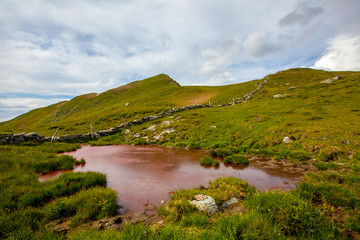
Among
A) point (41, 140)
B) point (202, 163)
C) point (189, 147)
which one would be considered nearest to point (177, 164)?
point (202, 163)

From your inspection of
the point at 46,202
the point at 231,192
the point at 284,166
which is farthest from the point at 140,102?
the point at 231,192

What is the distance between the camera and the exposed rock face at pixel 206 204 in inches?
241

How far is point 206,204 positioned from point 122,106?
69.5 m

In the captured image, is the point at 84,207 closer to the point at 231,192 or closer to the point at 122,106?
the point at 231,192

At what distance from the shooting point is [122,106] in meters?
69.5

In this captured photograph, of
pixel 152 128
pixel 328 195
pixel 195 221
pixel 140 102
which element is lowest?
pixel 328 195

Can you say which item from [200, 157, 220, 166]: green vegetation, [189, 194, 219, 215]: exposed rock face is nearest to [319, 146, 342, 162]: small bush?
[200, 157, 220, 166]: green vegetation

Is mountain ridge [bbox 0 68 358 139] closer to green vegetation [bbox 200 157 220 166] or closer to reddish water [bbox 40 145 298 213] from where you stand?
reddish water [bbox 40 145 298 213]

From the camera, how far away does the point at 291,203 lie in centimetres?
539

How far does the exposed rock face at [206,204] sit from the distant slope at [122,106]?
129ft

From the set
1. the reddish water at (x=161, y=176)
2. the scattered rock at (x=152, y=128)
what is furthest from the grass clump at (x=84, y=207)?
the scattered rock at (x=152, y=128)

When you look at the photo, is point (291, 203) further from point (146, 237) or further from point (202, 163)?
point (202, 163)

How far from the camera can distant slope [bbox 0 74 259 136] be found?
47.3m

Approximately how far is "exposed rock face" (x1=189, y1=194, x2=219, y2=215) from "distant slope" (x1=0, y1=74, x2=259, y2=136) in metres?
39.3
